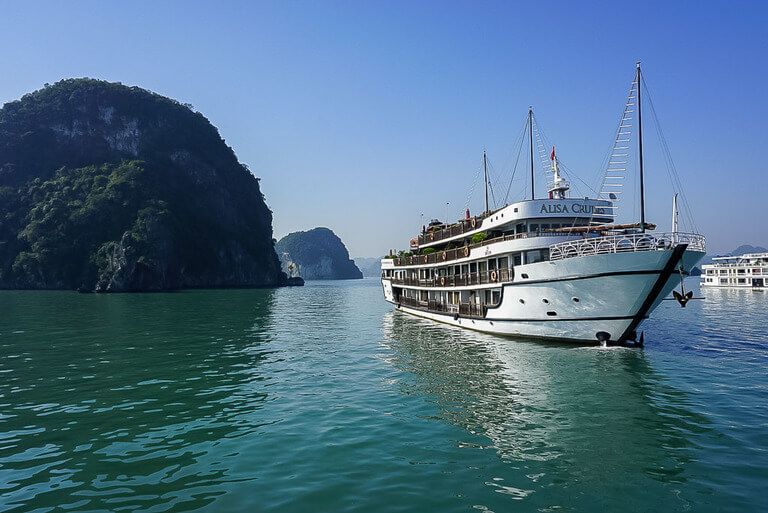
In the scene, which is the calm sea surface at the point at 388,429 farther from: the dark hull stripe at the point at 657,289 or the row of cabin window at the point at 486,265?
the row of cabin window at the point at 486,265

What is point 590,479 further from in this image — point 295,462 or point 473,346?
point 473,346

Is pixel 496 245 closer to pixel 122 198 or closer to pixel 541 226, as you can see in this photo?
pixel 541 226

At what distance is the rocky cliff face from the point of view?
125000 mm

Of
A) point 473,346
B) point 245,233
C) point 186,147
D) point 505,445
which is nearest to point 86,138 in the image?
point 186,147

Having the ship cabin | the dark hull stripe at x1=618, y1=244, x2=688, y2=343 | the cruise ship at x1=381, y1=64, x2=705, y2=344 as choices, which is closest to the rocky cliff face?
the ship cabin

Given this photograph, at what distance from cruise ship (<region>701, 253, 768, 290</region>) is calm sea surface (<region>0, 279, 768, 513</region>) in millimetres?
80854

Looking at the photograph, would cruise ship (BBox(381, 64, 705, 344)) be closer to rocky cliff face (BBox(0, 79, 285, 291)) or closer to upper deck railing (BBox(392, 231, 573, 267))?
upper deck railing (BBox(392, 231, 573, 267))

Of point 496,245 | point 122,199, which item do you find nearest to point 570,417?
point 496,245

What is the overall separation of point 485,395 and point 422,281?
2804cm

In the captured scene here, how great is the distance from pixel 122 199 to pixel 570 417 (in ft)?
485

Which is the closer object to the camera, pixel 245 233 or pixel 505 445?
pixel 505 445

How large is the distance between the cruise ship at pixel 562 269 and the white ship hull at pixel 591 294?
1.8 inches

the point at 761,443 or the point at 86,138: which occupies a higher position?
the point at 86,138

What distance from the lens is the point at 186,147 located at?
172m
